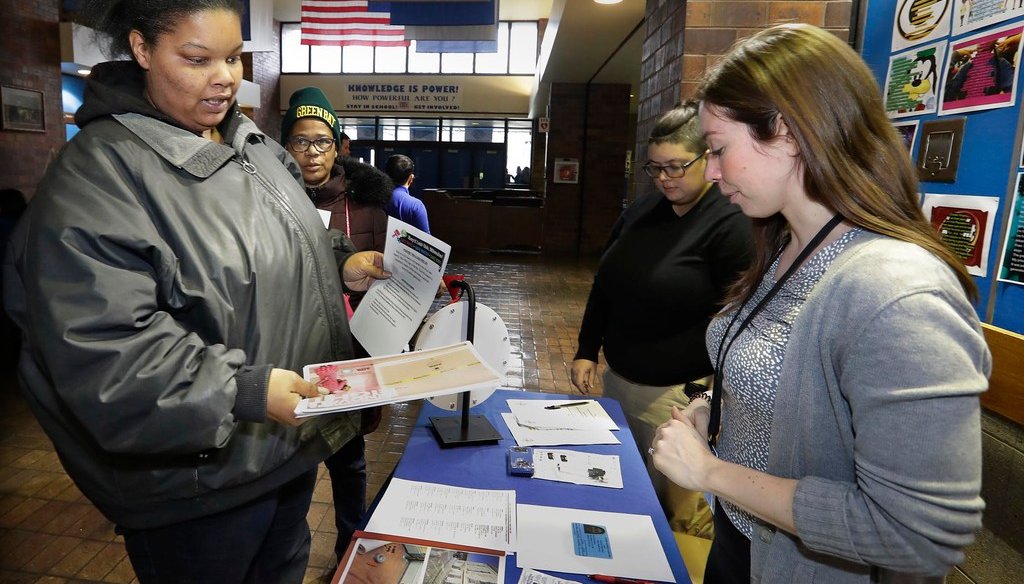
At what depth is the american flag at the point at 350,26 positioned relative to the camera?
6387 millimetres

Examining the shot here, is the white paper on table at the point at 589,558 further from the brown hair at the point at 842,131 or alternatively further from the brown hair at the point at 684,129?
the brown hair at the point at 684,129

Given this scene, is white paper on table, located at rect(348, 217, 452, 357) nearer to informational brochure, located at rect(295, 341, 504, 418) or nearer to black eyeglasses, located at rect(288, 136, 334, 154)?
informational brochure, located at rect(295, 341, 504, 418)

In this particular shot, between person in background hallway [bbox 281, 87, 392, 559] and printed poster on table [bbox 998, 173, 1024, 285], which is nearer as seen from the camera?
printed poster on table [bbox 998, 173, 1024, 285]

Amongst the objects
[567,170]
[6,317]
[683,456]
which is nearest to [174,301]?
[683,456]

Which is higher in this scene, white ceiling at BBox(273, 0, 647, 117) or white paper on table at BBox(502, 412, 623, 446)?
white ceiling at BBox(273, 0, 647, 117)

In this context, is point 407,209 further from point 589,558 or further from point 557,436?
point 589,558

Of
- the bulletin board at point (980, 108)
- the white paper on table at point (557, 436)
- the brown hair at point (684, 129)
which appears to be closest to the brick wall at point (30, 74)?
the white paper on table at point (557, 436)

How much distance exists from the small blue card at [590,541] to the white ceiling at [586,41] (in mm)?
5356

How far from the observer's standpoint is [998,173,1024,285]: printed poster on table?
1.38 meters

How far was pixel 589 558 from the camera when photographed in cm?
109

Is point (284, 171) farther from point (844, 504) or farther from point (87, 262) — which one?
point (844, 504)

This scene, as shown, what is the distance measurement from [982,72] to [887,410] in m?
1.24

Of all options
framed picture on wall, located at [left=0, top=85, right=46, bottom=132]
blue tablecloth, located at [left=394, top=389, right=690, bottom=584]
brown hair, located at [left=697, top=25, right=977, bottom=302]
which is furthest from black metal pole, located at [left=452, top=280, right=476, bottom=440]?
framed picture on wall, located at [left=0, top=85, right=46, bottom=132]

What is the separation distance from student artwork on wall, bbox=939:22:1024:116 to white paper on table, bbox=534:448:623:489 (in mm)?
1284
